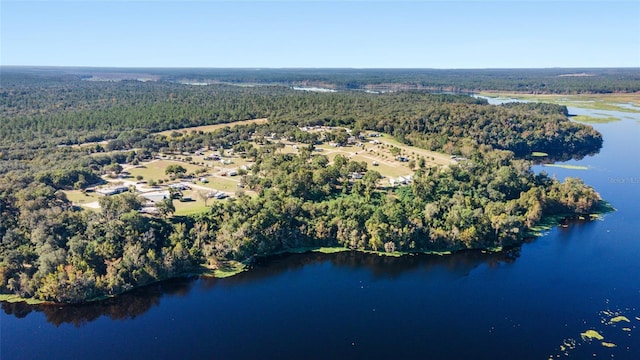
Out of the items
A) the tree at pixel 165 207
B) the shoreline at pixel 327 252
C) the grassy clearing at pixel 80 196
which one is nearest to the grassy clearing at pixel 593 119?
the shoreline at pixel 327 252

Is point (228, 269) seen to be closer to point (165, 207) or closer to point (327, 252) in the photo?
point (327, 252)

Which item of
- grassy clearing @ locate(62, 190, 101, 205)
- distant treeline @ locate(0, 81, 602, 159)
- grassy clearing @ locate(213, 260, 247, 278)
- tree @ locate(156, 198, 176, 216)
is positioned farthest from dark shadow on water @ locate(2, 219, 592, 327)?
distant treeline @ locate(0, 81, 602, 159)

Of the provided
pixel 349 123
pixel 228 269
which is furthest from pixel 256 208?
pixel 349 123

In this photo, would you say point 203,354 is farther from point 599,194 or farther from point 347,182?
point 599,194

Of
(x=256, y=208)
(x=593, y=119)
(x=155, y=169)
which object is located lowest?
(x=155, y=169)

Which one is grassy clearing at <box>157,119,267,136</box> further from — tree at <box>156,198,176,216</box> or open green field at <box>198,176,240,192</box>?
tree at <box>156,198,176,216</box>

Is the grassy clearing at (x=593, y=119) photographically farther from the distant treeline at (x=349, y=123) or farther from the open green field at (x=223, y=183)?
the open green field at (x=223, y=183)

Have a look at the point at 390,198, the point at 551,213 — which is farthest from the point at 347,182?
the point at 551,213

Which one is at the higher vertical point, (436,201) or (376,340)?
(436,201)
